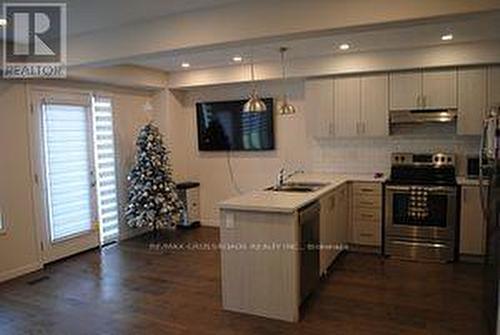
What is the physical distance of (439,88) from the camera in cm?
502

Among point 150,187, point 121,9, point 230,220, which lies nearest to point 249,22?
point 121,9

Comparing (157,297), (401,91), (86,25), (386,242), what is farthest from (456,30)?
(157,297)

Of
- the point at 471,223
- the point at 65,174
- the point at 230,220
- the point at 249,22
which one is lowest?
the point at 471,223

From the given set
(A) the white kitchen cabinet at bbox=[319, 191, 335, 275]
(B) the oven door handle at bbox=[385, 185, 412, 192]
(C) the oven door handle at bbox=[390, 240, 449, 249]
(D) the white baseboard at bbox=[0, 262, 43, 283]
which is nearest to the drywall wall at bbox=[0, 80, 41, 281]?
(D) the white baseboard at bbox=[0, 262, 43, 283]

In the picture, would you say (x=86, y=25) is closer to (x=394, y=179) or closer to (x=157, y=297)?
(x=157, y=297)

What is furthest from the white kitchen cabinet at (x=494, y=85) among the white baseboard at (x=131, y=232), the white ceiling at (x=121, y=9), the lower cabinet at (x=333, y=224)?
the white baseboard at (x=131, y=232)

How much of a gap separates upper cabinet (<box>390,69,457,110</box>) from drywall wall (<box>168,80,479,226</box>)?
0.54m

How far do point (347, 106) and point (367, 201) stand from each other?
4.40 feet

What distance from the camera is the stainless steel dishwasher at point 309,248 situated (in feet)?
11.5

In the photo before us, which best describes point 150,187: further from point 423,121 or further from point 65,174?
point 423,121

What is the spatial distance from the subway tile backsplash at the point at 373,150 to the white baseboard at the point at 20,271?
13.1ft

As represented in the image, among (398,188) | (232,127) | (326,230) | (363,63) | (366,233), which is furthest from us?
(232,127)

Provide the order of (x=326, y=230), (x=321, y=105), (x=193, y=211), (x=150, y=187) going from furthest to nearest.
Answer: (x=193, y=211) → (x=150, y=187) → (x=321, y=105) → (x=326, y=230)

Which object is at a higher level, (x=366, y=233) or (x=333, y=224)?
(x=333, y=224)
